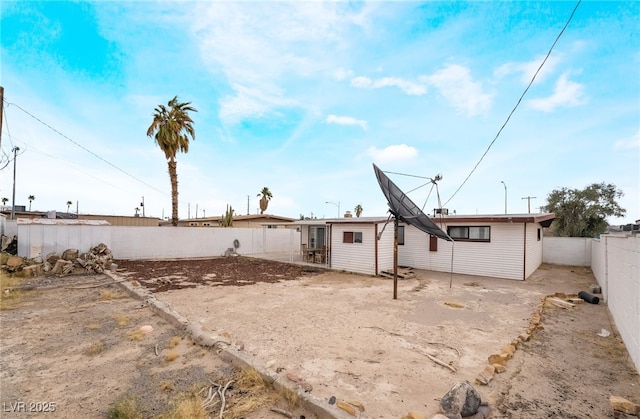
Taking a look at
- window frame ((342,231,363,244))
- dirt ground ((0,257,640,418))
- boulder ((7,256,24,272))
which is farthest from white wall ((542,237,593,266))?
boulder ((7,256,24,272))

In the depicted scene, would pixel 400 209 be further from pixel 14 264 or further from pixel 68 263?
pixel 14 264

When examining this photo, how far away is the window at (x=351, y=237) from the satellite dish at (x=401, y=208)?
4143 millimetres

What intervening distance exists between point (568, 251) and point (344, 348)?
19.1 metres

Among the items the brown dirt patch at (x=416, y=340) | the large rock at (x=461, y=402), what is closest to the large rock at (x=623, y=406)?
the brown dirt patch at (x=416, y=340)

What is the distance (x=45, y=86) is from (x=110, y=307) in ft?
37.8

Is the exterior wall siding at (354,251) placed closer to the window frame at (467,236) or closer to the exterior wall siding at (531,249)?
the window frame at (467,236)

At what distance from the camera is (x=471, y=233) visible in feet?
43.3

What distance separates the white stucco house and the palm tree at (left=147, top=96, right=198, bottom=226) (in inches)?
442

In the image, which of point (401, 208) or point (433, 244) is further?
point (433, 244)

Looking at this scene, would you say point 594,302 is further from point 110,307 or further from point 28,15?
point 28,15

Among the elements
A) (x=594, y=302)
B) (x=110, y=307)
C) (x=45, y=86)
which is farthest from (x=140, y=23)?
(x=594, y=302)

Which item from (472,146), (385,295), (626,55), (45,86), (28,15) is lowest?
(385,295)

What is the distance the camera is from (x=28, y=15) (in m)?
9.89

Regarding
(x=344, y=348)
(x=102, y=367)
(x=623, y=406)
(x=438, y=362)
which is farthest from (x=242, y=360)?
(x=623, y=406)
